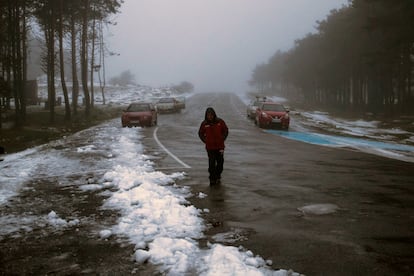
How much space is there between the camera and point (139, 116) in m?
26.5

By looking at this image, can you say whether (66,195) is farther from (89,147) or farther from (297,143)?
(297,143)

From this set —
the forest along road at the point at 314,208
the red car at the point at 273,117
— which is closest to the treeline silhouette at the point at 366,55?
the red car at the point at 273,117

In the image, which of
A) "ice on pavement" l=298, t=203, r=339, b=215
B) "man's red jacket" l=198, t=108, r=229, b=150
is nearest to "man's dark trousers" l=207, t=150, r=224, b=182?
"man's red jacket" l=198, t=108, r=229, b=150

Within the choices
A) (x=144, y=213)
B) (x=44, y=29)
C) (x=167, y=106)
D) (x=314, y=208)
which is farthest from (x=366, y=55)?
(x=144, y=213)

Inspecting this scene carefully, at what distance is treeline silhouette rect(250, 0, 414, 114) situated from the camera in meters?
30.4

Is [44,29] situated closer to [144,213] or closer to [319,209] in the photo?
[144,213]

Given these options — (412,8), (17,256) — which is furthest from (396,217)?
(412,8)

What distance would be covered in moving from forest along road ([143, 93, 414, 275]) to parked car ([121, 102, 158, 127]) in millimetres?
12259

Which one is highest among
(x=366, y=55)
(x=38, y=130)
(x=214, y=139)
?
(x=366, y=55)

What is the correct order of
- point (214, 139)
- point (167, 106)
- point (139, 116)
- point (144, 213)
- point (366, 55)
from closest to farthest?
point (144, 213), point (214, 139), point (139, 116), point (366, 55), point (167, 106)

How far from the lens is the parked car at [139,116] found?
26.3 metres

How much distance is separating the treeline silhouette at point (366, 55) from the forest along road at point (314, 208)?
20.0m

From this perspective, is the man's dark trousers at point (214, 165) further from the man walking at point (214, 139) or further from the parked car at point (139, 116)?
the parked car at point (139, 116)

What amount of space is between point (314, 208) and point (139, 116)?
20.3 meters
